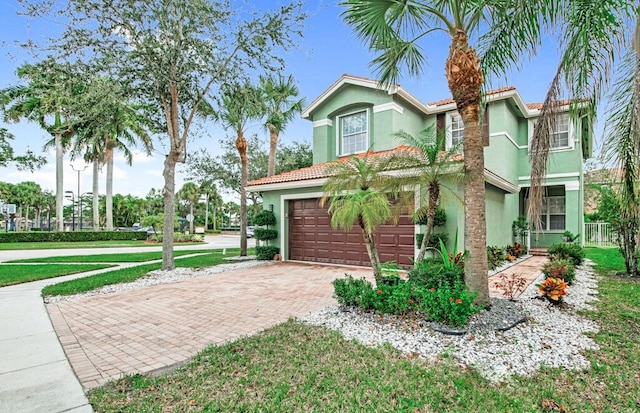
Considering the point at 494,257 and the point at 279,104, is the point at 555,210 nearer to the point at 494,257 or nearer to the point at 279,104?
the point at 494,257

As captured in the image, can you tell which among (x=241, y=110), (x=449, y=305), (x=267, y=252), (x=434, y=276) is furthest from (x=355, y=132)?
(x=449, y=305)

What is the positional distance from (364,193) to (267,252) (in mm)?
9224

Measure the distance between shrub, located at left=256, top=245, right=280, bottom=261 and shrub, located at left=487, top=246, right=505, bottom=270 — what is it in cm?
821

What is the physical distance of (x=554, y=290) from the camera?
619 cm

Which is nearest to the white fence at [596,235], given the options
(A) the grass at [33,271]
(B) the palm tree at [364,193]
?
(B) the palm tree at [364,193]

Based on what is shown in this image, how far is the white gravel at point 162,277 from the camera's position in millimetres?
8227

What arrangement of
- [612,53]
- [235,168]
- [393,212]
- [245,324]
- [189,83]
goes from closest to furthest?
[612,53] → [245,324] → [393,212] → [189,83] → [235,168]

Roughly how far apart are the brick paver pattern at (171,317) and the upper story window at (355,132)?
7.14 m

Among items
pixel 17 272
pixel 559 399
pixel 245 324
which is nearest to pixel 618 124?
pixel 559 399

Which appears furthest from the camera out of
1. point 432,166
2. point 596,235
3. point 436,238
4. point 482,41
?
point 596,235

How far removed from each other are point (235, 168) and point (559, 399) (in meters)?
26.9

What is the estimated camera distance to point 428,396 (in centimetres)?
329

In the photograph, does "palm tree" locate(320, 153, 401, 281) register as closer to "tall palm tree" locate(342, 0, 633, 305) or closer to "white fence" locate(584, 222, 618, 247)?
"tall palm tree" locate(342, 0, 633, 305)

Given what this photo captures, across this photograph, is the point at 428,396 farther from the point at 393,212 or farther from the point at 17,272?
the point at 17,272
